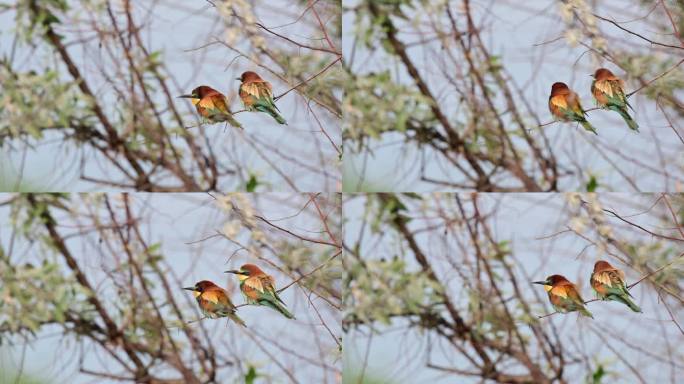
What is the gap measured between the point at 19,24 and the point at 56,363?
91cm

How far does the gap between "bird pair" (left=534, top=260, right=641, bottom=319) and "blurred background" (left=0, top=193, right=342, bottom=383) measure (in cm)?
60

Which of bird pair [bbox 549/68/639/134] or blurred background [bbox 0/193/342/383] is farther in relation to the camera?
bird pair [bbox 549/68/639/134]

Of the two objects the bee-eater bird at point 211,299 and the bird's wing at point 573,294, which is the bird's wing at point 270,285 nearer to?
the bee-eater bird at point 211,299

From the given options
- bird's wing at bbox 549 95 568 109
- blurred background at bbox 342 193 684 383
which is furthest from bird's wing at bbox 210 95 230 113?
bird's wing at bbox 549 95 568 109

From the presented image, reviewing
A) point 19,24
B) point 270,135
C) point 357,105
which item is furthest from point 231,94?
point 19,24

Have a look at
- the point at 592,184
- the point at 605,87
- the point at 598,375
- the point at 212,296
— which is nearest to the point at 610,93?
the point at 605,87

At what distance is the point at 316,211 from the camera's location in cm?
282

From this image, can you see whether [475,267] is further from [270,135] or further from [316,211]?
[270,135]

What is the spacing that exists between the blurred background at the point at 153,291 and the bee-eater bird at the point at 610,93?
2.79 ft

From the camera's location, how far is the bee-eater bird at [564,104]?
285cm

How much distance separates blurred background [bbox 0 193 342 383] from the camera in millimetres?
2730

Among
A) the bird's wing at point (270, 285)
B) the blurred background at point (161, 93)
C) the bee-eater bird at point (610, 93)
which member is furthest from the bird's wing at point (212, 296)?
the bee-eater bird at point (610, 93)

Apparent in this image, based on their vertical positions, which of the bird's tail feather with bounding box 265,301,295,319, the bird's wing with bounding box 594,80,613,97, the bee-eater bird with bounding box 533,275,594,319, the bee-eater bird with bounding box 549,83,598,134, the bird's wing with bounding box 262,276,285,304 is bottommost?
the bee-eater bird with bounding box 533,275,594,319

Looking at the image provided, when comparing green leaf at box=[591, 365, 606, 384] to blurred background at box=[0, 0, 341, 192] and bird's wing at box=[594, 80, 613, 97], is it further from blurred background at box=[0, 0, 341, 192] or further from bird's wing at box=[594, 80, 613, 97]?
blurred background at box=[0, 0, 341, 192]
